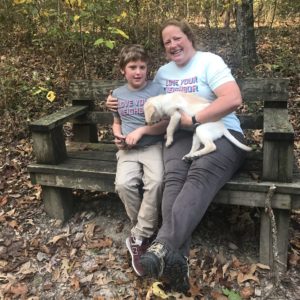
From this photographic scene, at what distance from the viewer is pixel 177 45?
3273mm

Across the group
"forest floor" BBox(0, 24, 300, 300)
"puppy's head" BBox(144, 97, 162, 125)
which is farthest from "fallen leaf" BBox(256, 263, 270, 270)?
"puppy's head" BBox(144, 97, 162, 125)

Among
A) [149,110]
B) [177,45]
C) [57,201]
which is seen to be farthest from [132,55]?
[57,201]

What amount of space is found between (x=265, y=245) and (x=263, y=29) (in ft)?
22.7

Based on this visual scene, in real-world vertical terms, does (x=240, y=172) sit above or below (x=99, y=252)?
above

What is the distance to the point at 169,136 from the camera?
321 centimetres

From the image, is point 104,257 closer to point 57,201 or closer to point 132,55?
point 57,201

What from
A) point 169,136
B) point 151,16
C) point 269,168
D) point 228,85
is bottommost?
point 269,168

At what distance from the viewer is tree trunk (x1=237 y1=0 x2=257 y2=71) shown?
6.14 metres

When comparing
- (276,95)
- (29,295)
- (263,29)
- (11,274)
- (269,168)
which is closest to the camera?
(269,168)

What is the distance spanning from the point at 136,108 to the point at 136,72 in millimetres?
308

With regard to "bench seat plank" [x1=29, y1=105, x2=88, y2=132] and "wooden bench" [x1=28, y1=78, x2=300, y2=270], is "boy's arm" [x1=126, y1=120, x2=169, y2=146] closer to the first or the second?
"wooden bench" [x1=28, y1=78, x2=300, y2=270]

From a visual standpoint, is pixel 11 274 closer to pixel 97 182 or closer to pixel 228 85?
pixel 97 182

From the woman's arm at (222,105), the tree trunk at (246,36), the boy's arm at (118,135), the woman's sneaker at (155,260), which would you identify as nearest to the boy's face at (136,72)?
the boy's arm at (118,135)

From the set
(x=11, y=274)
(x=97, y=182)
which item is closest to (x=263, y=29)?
(x=97, y=182)
